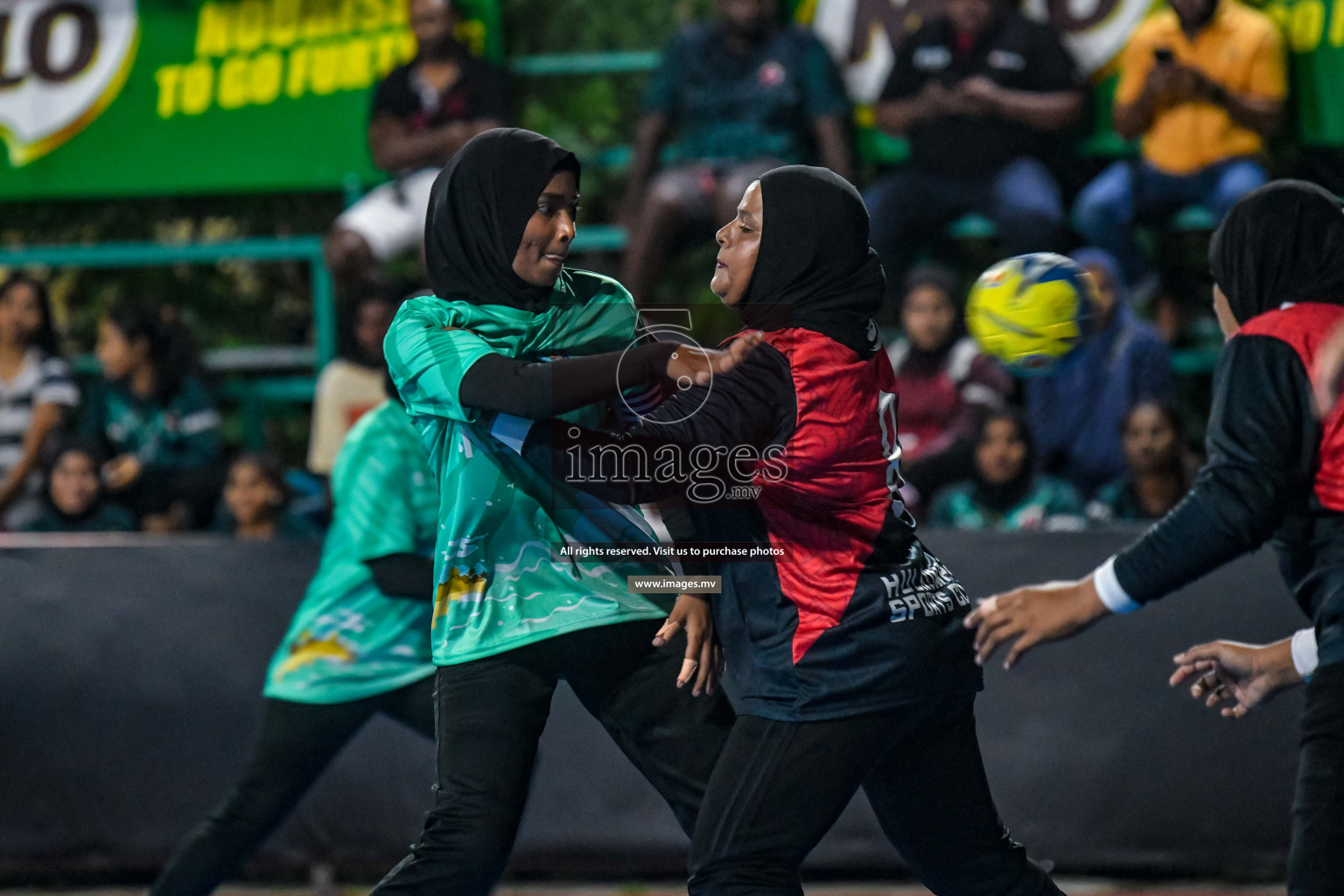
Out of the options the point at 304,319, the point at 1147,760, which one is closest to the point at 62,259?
the point at 304,319

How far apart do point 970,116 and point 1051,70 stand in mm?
426

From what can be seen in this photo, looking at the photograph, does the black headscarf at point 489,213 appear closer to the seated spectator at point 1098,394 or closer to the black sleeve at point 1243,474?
the black sleeve at point 1243,474

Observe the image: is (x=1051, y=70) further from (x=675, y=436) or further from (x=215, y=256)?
(x=675, y=436)

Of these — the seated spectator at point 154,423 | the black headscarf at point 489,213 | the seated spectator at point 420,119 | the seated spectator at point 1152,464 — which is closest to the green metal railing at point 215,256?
the seated spectator at point 420,119

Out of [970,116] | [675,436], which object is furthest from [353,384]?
[675,436]

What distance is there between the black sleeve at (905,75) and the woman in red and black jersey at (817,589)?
410cm

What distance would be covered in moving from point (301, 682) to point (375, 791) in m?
1.29

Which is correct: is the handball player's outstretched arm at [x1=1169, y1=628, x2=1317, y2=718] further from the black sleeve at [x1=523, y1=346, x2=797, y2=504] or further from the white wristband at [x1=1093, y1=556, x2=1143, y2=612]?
the black sleeve at [x1=523, y1=346, x2=797, y2=504]

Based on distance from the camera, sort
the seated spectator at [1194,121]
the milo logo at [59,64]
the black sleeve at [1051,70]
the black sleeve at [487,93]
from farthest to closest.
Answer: the milo logo at [59,64] < the black sleeve at [487,93] < the black sleeve at [1051,70] < the seated spectator at [1194,121]

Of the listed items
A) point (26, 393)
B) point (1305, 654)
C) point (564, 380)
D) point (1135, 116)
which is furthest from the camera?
→ point (26, 393)

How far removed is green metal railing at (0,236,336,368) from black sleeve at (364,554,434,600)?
3846 mm

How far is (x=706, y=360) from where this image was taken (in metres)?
2.87

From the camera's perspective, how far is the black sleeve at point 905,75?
6.82 metres

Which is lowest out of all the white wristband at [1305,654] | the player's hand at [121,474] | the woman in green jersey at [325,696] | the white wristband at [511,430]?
the player's hand at [121,474]
